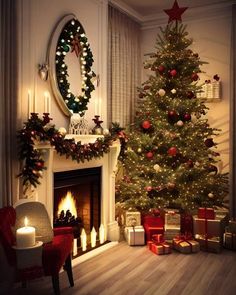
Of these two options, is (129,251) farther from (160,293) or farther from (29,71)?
(29,71)

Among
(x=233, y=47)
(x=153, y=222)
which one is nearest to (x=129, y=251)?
(x=153, y=222)

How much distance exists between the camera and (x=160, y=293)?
298 cm

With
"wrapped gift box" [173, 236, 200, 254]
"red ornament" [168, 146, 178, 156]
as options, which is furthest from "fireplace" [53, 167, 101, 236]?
"wrapped gift box" [173, 236, 200, 254]

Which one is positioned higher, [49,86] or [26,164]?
[49,86]

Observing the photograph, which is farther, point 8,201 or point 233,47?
point 233,47

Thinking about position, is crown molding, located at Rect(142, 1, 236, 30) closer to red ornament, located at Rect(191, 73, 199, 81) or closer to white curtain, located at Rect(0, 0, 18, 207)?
red ornament, located at Rect(191, 73, 199, 81)

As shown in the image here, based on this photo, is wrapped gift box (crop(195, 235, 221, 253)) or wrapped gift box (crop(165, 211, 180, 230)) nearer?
wrapped gift box (crop(195, 235, 221, 253))

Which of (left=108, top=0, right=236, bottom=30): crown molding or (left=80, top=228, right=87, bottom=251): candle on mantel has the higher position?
(left=108, top=0, right=236, bottom=30): crown molding

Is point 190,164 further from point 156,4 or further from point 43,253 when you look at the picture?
point 156,4

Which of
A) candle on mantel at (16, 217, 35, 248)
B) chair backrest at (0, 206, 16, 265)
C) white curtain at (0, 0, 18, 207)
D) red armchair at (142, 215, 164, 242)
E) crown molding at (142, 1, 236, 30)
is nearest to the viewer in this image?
candle on mantel at (16, 217, 35, 248)

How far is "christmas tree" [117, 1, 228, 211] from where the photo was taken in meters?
4.62

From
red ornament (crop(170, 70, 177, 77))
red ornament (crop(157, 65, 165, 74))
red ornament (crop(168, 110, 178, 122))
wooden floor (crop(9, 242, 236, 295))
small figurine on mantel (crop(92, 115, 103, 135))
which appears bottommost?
wooden floor (crop(9, 242, 236, 295))

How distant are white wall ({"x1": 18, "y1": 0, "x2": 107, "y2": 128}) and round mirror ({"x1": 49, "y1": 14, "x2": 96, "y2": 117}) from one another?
0.26 feet

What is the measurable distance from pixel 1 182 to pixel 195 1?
3965mm
